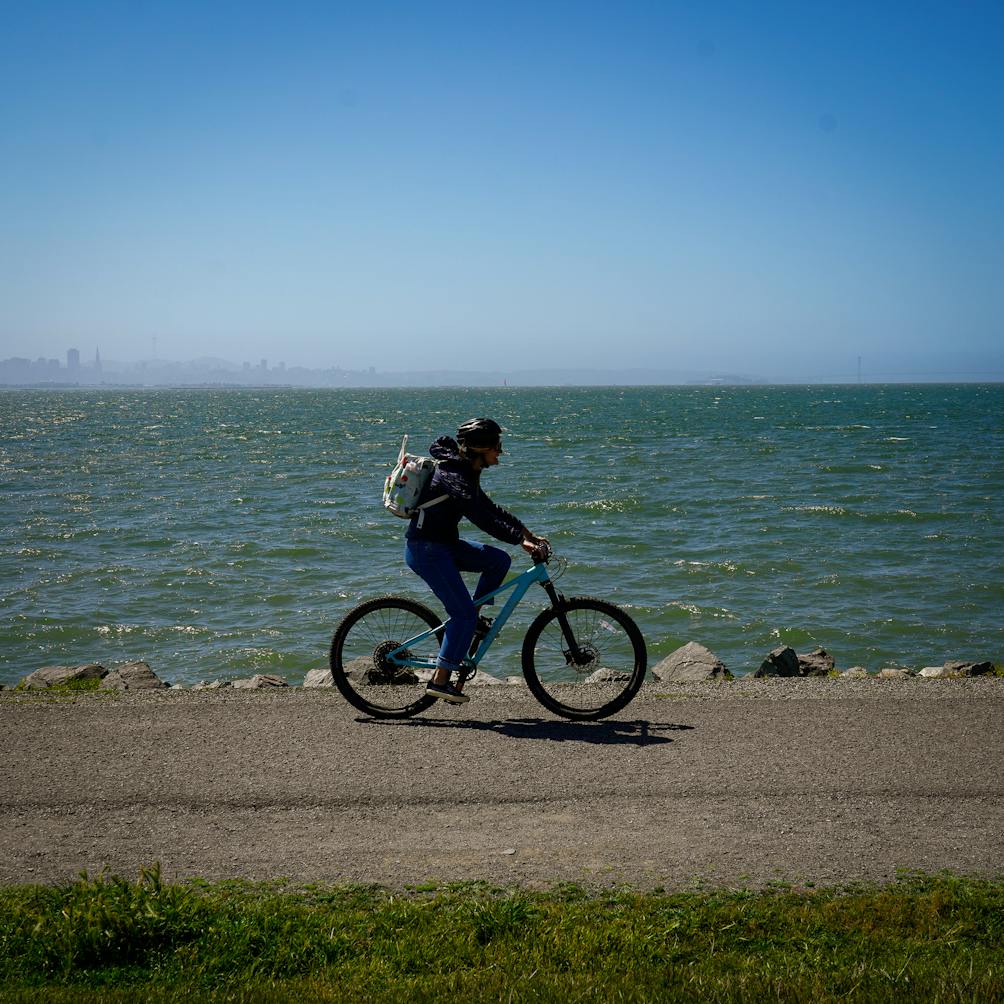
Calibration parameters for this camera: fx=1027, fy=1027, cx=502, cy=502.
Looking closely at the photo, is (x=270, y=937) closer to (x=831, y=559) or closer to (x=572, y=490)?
(x=831, y=559)

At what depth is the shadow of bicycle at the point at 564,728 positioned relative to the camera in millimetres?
7047

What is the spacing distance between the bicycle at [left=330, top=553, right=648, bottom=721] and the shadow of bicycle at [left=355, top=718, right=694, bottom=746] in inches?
4.6

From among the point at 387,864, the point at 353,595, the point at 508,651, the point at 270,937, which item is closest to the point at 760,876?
the point at 387,864

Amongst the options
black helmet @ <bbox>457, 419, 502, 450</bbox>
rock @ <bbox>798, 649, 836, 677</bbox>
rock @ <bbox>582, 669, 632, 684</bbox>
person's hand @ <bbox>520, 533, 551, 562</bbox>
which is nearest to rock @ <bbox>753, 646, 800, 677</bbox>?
rock @ <bbox>798, 649, 836, 677</bbox>

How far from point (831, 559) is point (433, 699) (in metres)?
15.4

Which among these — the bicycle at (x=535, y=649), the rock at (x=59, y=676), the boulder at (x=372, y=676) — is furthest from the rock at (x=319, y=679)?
the bicycle at (x=535, y=649)

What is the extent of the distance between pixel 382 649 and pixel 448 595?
87cm

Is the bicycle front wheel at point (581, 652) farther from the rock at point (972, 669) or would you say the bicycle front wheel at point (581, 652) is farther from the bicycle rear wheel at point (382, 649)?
the rock at point (972, 669)

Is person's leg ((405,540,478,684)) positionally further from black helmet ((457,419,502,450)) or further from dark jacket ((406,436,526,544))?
black helmet ((457,419,502,450))

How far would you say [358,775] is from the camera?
20.7 ft

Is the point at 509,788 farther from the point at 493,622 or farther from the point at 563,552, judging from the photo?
the point at 563,552

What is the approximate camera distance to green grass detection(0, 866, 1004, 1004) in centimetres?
382

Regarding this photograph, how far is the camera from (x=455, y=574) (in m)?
7.39

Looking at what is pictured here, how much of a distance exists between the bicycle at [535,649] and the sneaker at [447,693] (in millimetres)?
85
